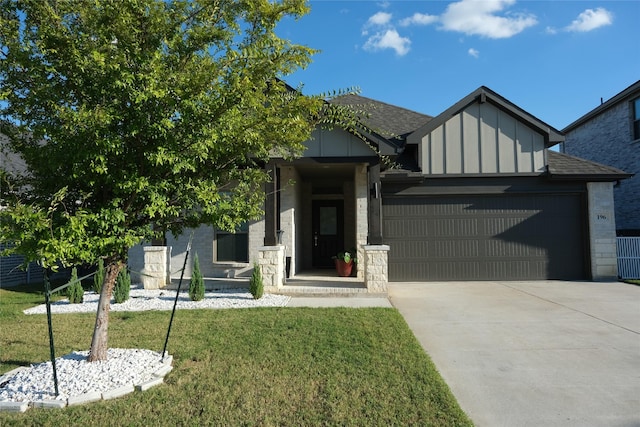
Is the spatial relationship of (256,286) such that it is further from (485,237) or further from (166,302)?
(485,237)

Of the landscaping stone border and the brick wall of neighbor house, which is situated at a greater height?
the brick wall of neighbor house

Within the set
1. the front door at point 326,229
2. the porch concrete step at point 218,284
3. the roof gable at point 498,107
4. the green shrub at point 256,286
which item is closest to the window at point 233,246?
the porch concrete step at point 218,284

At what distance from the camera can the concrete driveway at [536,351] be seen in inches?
137

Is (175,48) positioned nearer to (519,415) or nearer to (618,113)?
(519,415)

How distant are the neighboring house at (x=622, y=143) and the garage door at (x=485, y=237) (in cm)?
338

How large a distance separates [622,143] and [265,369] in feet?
51.9

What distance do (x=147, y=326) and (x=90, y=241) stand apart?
3202 mm

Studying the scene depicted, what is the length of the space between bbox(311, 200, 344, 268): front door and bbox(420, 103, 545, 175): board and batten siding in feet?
11.3

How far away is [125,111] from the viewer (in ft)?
12.0

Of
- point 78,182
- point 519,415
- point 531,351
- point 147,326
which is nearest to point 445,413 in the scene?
point 519,415

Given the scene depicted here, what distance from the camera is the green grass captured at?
3.30 m

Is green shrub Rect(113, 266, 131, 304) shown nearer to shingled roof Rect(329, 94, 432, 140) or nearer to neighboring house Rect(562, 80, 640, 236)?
shingled roof Rect(329, 94, 432, 140)

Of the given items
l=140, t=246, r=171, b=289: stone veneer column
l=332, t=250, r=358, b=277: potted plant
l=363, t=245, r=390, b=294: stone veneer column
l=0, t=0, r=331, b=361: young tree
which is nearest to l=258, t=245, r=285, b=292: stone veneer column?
l=363, t=245, r=390, b=294: stone veneer column

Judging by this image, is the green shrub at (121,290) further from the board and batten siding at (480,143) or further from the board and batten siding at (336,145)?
the board and batten siding at (480,143)
